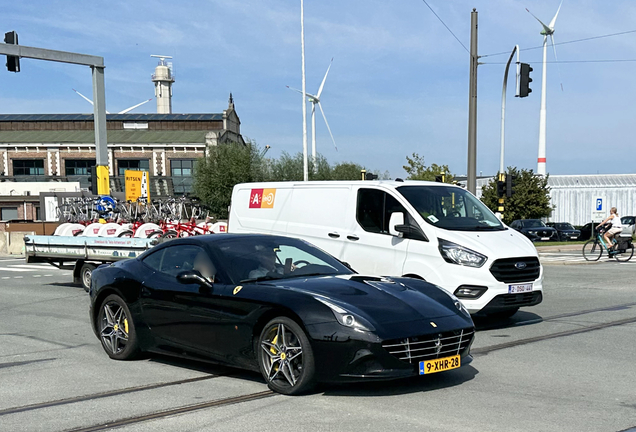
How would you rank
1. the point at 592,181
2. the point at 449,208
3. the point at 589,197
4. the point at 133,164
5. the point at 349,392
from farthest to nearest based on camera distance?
1. the point at 133,164
2. the point at 592,181
3. the point at 589,197
4. the point at 449,208
5. the point at 349,392

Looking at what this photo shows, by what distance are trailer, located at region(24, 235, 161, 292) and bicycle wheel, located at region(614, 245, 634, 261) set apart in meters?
15.4

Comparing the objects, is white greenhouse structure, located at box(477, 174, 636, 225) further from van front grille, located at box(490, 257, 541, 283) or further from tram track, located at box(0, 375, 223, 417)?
tram track, located at box(0, 375, 223, 417)

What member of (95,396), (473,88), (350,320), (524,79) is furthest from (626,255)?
(95,396)

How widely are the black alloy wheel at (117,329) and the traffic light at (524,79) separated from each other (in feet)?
54.5

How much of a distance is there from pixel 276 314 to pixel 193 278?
3.43 feet

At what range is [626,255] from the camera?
24.2 meters

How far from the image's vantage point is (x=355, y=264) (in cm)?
1074

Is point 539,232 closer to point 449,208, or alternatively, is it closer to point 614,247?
point 614,247

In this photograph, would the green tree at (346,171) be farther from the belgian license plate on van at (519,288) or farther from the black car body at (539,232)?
the belgian license plate on van at (519,288)

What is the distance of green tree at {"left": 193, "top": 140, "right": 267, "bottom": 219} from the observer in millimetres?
56625

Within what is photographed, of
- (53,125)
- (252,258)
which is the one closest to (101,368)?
(252,258)

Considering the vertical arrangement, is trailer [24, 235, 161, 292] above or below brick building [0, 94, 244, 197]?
below

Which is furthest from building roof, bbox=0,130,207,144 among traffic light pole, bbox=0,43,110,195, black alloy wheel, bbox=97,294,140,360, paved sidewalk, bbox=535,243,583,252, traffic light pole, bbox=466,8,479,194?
black alloy wheel, bbox=97,294,140,360

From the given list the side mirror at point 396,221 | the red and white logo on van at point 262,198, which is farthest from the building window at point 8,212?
the side mirror at point 396,221
